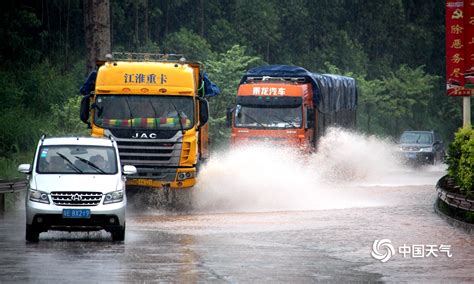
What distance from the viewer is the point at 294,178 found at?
123ft

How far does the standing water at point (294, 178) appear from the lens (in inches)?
1273

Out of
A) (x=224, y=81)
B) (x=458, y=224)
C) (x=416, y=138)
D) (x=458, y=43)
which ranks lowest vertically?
(x=416, y=138)

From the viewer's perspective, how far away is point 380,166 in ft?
173

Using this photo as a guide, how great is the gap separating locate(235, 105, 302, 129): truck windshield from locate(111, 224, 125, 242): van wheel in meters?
17.0

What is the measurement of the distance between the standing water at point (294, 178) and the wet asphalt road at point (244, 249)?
5.17 ft

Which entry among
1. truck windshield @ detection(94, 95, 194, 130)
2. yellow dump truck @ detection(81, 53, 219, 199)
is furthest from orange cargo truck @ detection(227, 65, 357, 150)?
truck windshield @ detection(94, 95, 194, 130)

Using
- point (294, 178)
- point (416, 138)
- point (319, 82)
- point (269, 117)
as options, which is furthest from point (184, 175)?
point (416, 138)

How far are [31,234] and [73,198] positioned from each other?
933 millimetres

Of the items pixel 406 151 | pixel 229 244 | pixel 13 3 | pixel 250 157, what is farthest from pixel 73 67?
pixel 229 244

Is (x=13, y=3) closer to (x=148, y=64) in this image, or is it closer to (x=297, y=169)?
(x=297, y=169)

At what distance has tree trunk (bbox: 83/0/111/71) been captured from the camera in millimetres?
39719

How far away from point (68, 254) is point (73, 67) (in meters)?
44.0

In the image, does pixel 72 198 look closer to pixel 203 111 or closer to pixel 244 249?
pixel 244 249

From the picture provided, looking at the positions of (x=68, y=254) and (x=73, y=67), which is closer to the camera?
(x=68, y=254)
